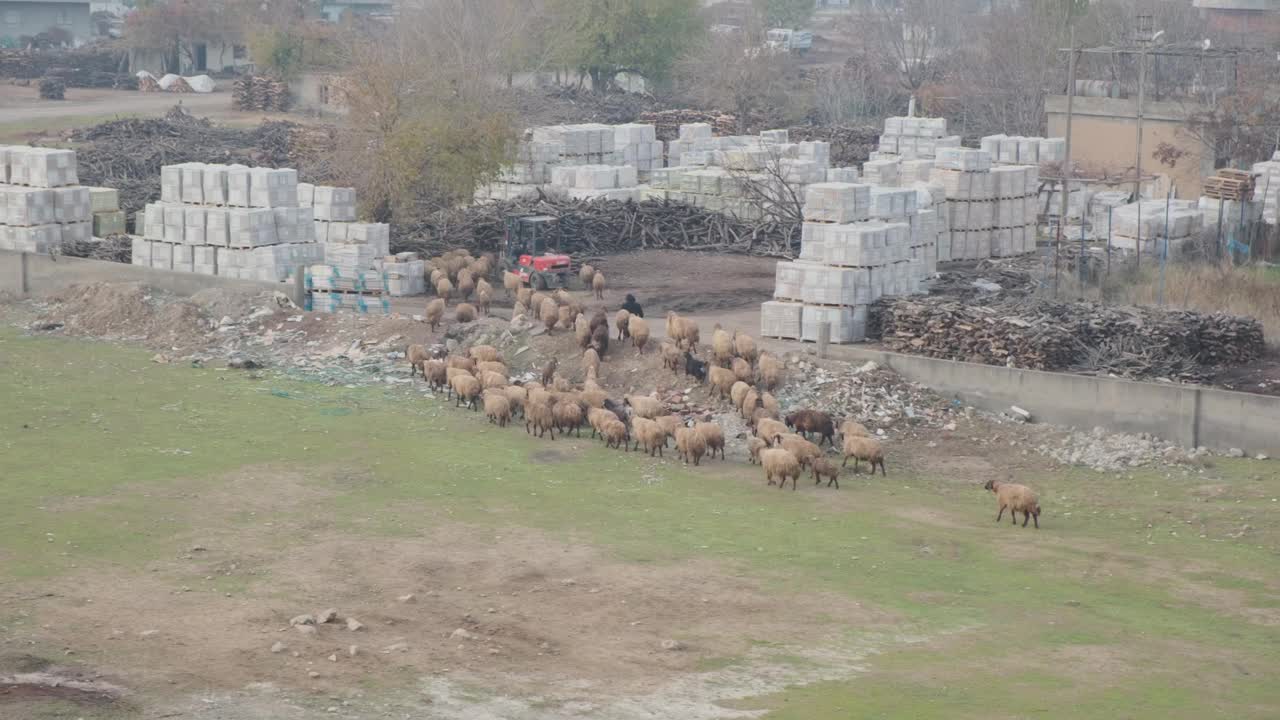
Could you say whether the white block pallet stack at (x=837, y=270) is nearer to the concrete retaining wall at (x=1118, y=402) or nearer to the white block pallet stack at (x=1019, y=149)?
the concrete retaining wall at (x=1118, y=402)

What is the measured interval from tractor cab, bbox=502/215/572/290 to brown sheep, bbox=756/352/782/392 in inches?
393

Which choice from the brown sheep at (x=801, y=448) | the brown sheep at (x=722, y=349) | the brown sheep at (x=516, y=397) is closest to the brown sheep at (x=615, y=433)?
the brown sheep at (x=516, y=397)

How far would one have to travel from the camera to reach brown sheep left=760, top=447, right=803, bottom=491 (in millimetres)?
26062

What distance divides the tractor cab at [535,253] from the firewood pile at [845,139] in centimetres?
1715

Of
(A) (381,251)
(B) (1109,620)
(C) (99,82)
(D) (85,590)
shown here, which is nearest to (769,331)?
(A) (381,251)

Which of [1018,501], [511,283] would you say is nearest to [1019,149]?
[511,283]

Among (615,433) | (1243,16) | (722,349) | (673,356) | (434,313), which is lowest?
(615,433)

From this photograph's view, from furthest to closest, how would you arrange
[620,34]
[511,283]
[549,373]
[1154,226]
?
[620,34] < [1154,226] < [511,283] < [549,373]

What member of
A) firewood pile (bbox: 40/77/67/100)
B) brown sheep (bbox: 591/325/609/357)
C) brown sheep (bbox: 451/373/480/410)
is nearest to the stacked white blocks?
brown sheep (bbox: 591/325/609/357)

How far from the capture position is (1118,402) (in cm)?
2877

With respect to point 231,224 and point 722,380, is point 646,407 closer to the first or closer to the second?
point 722,380

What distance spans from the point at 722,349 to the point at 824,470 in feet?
18.6

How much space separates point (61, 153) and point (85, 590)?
2409 cm

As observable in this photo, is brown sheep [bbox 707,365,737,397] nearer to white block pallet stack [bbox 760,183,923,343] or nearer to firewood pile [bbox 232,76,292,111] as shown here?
white block pallet stack [bbox 760,183,923,343]
